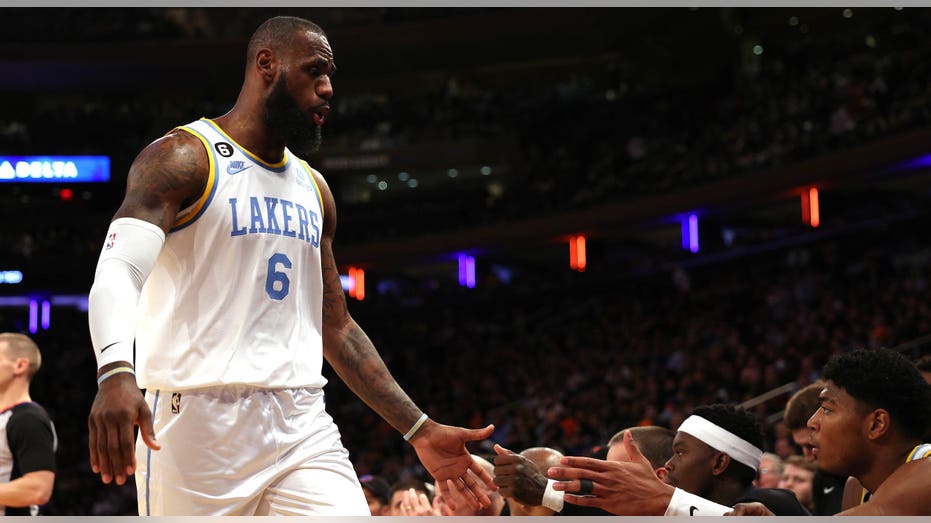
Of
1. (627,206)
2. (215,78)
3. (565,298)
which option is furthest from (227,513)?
(215,78)

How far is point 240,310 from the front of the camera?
3.17 meters

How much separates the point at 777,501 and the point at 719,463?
385 mm

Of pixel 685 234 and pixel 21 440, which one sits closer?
pixel 21 440

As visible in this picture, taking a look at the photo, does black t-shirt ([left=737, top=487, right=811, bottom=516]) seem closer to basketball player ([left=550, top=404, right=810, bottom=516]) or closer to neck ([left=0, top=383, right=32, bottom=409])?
basketball player ([left=550, top=404, right=810, bottom=516])

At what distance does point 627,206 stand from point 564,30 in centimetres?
588

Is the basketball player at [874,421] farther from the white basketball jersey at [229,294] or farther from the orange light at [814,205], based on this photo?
the orange light at [814,205]

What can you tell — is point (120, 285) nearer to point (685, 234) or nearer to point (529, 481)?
point (529, 481)

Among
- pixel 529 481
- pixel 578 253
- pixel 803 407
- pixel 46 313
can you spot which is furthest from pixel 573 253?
pixel 529 481

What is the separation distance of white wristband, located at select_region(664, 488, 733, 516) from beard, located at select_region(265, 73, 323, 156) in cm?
156

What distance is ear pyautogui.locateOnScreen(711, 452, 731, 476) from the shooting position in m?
4.13

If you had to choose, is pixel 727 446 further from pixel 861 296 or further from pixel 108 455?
pixel 861 296

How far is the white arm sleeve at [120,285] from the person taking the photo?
A: 8.99 ft

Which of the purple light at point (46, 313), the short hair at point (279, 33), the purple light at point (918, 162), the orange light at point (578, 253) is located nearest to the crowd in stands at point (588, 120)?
the purple light at point (918, 162)

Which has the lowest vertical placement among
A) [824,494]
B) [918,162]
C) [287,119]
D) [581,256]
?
[824,494]
